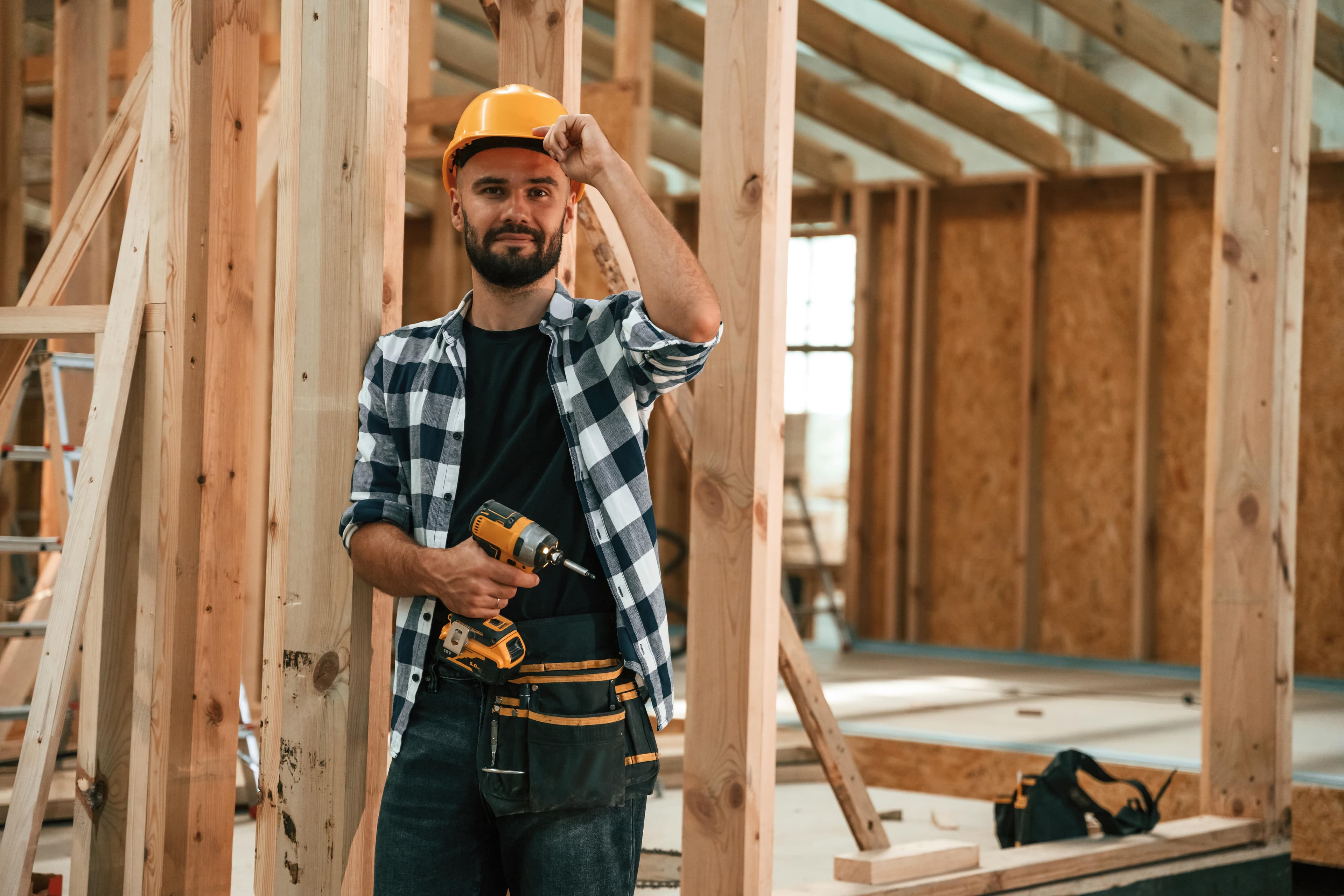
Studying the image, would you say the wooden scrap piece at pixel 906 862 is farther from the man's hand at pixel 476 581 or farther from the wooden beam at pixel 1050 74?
the wooden beam at pixel 1050 74

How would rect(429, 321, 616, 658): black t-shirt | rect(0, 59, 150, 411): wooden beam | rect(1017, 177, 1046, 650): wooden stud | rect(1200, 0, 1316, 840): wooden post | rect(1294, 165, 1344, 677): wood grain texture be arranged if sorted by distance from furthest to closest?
rect(1017, 177, 1046, 650): wooden stud
rect(1294, 165, 1344, 677): wood grain texture
rect(1200, 0, 1316, 840): wooden post
rect(0, 59, 150, 411): wooden beam
rect(429, 321, 616, 658): black t-shirt

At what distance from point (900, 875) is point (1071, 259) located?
5898mm

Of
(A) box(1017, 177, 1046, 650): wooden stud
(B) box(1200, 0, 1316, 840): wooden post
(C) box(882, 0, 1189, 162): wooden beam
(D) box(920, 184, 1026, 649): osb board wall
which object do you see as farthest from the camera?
(D) box(920, 184, 1026, 649): osb board wall

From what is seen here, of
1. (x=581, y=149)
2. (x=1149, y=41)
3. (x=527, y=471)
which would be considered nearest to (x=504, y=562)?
(x=527, y=471)

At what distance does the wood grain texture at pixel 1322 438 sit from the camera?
742 centimetres

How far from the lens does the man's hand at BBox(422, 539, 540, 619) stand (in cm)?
178

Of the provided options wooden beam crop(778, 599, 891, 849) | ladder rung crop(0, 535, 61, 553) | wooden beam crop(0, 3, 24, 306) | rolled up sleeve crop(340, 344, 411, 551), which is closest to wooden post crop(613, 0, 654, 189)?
wooden beam crop(0, 3, 24, 306)

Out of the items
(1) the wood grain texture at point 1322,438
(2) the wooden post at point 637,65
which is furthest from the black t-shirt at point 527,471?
(1) the wood grain texture at point 1322,438

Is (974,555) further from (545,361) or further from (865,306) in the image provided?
(545,361)

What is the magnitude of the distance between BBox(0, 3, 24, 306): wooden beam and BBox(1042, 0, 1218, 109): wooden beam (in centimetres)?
430

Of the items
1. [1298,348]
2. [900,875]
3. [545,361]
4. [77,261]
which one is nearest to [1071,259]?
[1298,348]

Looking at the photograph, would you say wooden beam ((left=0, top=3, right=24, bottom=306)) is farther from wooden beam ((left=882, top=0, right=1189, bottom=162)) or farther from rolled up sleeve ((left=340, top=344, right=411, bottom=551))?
wooden beam ((left=882, top=0, right=1189, bottom=162))

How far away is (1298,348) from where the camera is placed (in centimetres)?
392

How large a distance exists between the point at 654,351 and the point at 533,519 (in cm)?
28
